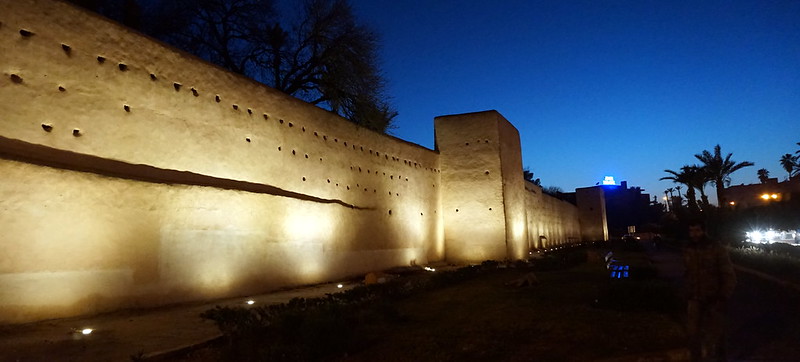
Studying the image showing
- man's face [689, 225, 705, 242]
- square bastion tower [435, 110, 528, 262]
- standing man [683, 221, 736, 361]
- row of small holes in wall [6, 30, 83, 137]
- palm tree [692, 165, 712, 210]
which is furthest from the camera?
palm tree [692, 165, 712, 210]

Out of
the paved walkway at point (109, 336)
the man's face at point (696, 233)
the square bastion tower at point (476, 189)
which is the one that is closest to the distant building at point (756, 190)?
the square bastion tower at point (476, 189)

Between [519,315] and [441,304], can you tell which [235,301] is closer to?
[441,304]

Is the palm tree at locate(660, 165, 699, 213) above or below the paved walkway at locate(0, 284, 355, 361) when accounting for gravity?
above

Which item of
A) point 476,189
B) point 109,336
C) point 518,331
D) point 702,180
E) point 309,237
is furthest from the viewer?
point 702,180

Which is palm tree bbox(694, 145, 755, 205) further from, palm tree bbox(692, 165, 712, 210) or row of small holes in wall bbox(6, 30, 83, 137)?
Result: row of small holes in wall bbox(6, 30, 83, 137)

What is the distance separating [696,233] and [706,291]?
54 centimetres

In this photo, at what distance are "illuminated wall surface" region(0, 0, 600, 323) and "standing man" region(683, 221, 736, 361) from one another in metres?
7.13

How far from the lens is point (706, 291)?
4258 mm

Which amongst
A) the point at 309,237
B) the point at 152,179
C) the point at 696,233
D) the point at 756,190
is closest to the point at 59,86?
the point at 152,179

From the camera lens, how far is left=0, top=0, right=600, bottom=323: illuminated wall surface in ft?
20.7

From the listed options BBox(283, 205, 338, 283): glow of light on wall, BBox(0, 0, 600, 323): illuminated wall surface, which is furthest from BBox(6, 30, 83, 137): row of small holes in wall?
BBox(283, 205, 338, 283): glow of light on wall

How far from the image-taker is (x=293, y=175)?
11461mm

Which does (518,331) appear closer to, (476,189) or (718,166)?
(476,189)

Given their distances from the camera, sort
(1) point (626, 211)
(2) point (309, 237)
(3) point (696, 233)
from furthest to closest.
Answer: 1. (1) point (626, 211)
2. (2) point (309, 237)
3. (3) point (696, 233)
